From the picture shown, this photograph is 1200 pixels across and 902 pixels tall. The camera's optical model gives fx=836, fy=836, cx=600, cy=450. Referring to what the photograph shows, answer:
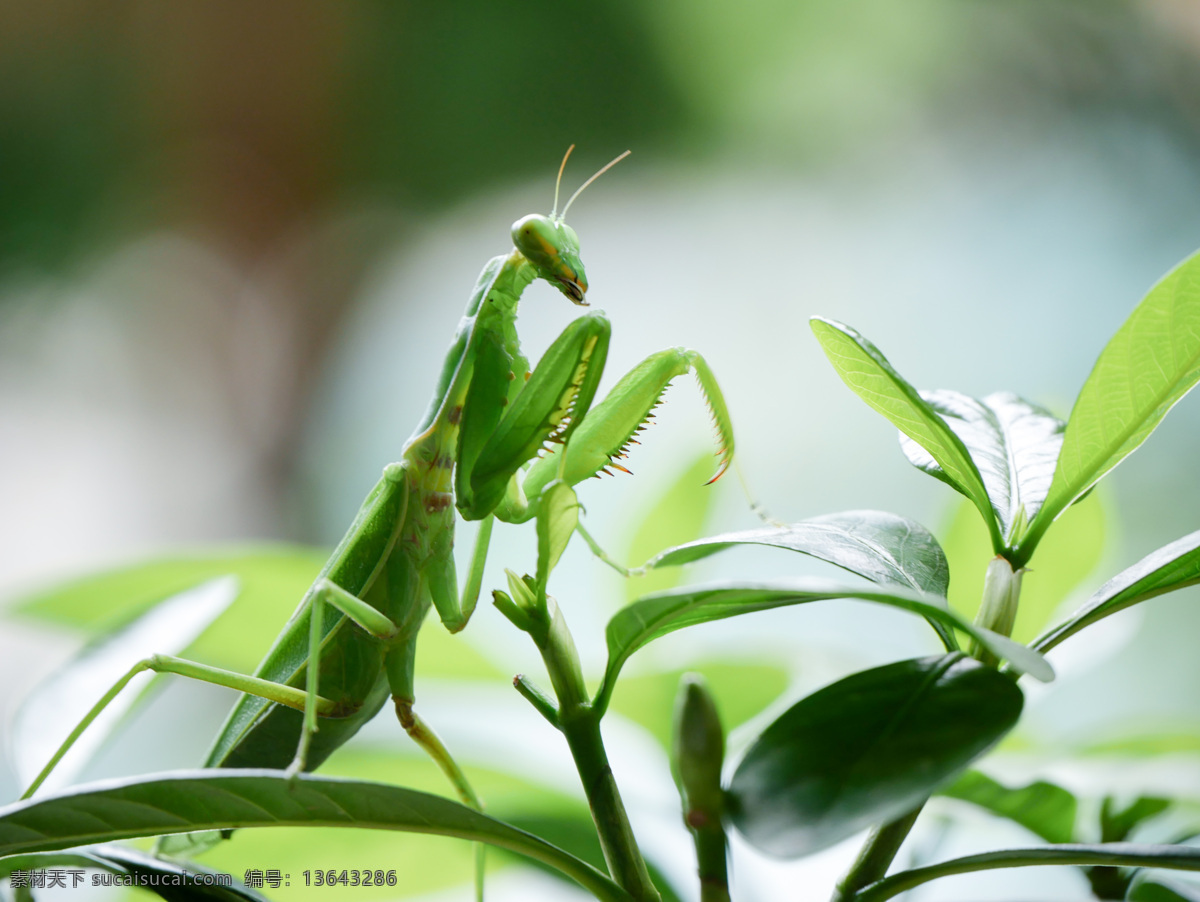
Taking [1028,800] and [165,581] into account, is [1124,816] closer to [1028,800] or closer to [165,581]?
[1028,800]

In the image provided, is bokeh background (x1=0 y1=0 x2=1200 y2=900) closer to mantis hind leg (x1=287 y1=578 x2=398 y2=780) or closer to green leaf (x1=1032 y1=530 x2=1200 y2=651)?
mantis hind leg (x1=287 y1=578 x2=398 y2=780)

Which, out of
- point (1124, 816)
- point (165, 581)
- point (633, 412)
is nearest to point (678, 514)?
point (633, 412)

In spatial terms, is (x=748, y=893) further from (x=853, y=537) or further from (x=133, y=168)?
(x=133, y=168)

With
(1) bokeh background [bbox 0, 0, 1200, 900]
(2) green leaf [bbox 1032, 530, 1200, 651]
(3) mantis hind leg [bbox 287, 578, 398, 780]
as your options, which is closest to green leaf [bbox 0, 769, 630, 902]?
(3) mantis hind leg [bbox 287, 578, 398, 780]

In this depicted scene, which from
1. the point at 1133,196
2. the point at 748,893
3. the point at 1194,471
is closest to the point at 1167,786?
the point at 748,893

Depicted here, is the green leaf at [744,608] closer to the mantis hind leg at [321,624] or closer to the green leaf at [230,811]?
the green leaf at [230,811]

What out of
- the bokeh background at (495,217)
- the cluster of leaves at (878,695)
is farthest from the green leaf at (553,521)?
the bokeh background at (495,217)
